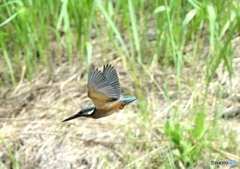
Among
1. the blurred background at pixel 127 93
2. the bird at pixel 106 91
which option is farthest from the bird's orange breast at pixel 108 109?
the blurred background at pixel 127 93

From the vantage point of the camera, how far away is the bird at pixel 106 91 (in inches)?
20.3

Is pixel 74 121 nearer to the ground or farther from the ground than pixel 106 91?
nearer to the ground

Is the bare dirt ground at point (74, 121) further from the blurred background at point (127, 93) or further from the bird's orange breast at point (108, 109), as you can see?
the bird's orange breast at point (108, 109)

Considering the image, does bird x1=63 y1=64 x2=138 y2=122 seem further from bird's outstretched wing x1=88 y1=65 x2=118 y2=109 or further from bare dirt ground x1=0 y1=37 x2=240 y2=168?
bare dirt ground x1=0 y1=37 x2=240 y2=168

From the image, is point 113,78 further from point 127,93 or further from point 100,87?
point 127,93

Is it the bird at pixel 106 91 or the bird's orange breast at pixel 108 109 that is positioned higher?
the bird at pixel 106 91

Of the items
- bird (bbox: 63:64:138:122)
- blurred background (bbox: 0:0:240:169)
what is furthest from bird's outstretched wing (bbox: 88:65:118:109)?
blurred background (bbox: 0:0:240:169)

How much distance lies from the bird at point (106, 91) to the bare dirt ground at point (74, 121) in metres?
0.76

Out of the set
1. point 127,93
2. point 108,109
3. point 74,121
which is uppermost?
point 108,109

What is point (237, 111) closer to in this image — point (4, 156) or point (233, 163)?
point (233, 163)

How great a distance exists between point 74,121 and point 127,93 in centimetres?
24

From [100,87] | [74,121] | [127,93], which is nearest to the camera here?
[100,87]

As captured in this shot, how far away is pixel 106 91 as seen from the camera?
52 centimetres

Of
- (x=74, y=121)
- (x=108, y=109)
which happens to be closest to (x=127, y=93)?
(x=74, y=121)
